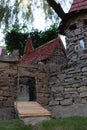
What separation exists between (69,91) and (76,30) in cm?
356

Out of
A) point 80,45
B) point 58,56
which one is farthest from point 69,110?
point 58,56

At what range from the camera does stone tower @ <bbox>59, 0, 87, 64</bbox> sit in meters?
13.0

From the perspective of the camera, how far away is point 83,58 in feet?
40.8

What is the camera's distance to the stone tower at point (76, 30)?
13.0 metres

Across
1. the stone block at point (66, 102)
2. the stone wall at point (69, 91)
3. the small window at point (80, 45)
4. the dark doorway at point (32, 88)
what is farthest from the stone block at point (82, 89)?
the small window at point (80, 45)

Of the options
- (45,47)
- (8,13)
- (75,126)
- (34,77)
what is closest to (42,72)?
(34,77)

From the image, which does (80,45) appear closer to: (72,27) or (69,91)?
(72,27)

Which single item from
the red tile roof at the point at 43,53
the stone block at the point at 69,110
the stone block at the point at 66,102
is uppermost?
the red tile roof at the point at 43,53

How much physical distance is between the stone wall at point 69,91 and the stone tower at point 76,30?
1.66 meters

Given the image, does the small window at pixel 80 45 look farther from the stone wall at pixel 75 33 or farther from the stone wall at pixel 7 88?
the stone wall at pixel 7 88

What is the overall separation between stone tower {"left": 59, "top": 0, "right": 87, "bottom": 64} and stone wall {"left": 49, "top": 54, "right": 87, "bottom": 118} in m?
1.66

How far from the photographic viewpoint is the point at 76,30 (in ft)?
43.8

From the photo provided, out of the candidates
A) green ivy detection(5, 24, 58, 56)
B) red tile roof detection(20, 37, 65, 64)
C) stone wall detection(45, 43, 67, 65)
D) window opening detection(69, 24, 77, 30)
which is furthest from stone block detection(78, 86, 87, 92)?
green ivy detection(5, 24, 58, 56)

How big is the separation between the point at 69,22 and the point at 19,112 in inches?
239
